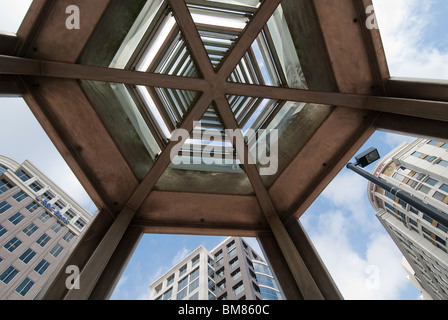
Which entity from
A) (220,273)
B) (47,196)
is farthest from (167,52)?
(220,273)

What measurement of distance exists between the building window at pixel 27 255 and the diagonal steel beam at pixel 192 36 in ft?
187

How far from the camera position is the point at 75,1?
5.79 m

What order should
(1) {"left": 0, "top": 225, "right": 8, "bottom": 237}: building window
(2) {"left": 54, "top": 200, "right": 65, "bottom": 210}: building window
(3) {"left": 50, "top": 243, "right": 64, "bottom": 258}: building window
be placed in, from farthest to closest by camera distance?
(2) {"left": 54, "top": 200, "right": 65, "bottom": 210}: building window < (3) {"left": 50, "top": 243, "right": 64, "bottom": 258}: building window < (1) {"left": 0, "top": 225, "right": 8, "bottom": 237}: building window

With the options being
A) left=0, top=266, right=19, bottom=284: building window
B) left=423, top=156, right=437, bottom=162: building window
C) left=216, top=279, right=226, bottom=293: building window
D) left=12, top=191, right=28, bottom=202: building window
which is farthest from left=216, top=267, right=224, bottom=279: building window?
left=423, top=156, right=437, bottom=162: building window

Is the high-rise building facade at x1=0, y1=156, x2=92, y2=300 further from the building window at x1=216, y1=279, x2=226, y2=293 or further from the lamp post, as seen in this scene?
the lamp post

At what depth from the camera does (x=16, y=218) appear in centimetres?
4788

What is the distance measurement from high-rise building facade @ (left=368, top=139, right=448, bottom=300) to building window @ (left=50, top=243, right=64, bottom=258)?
72.0 meters

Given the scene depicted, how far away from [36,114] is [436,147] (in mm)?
53482

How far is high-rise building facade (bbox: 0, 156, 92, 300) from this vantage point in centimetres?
4325

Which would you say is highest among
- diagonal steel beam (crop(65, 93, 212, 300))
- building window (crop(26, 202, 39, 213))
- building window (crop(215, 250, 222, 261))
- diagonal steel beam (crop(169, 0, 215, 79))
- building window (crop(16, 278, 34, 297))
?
building window (crop(215, 250, 222, 261))

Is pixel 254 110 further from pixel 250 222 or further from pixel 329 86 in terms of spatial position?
pixel 250 222

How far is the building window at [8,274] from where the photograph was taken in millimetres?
40944

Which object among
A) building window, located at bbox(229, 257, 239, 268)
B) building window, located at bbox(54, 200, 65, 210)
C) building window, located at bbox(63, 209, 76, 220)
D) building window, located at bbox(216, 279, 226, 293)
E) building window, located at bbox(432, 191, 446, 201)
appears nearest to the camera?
building window, located at bbox(432, 191, 446, 201)
